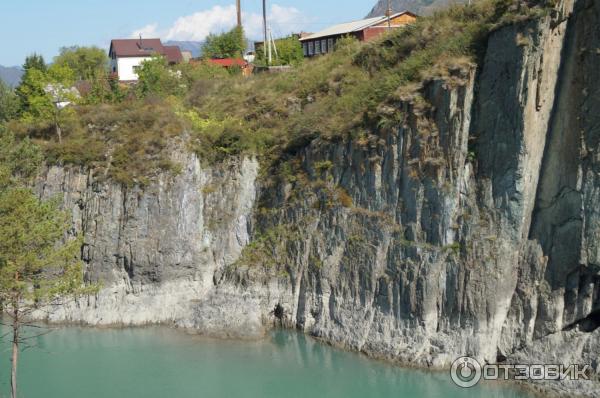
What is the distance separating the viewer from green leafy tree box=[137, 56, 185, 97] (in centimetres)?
3634

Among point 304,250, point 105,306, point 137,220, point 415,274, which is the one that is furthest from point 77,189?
point 415,274

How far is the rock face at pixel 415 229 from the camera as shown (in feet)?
63.9

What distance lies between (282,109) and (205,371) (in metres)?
12.9

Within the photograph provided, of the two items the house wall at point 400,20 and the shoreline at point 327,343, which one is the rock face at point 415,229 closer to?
the shoreline at point 327,343

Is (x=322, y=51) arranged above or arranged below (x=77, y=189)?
above

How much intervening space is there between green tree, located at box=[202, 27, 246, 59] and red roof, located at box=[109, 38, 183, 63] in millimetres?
4975

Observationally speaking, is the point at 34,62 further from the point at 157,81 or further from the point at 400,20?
the point at 400,20

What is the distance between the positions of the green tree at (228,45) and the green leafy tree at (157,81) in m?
13.0

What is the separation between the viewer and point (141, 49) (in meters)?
55.3

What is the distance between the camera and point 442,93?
843 inches

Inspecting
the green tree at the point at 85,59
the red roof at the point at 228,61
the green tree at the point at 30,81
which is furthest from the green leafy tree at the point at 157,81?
the green tree at the point at 85,59

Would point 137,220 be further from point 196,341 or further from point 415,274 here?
point 415,274

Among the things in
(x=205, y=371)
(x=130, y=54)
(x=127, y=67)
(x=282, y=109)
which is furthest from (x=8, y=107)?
(x=205, y=371)

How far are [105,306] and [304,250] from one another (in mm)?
8290
